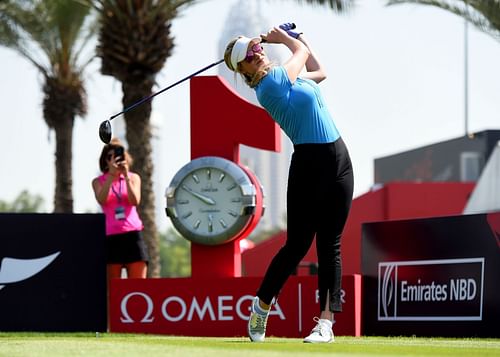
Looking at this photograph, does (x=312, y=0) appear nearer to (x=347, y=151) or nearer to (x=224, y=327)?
(x=224, y=327)

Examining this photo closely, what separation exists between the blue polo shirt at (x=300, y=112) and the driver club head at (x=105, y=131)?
2.62 metres

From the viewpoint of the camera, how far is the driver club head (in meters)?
11.0

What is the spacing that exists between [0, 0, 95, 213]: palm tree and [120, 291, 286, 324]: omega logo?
15493mm

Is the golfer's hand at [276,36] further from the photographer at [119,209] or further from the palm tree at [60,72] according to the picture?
the palm tree at [60,72]

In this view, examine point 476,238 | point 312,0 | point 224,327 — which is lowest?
point 224,327

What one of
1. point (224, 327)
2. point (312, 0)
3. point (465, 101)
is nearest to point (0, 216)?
point (224, 327)

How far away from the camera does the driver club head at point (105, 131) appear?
1096cm

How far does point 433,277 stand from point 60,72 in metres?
18.4

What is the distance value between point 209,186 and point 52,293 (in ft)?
6.51

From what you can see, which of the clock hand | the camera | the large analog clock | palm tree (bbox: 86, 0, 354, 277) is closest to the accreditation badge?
the camera

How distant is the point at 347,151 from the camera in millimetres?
8789

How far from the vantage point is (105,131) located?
11.0 metres

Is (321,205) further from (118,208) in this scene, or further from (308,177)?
(118,208)

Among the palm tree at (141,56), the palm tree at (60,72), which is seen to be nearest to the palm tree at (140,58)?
the palm tree at (141,56)
